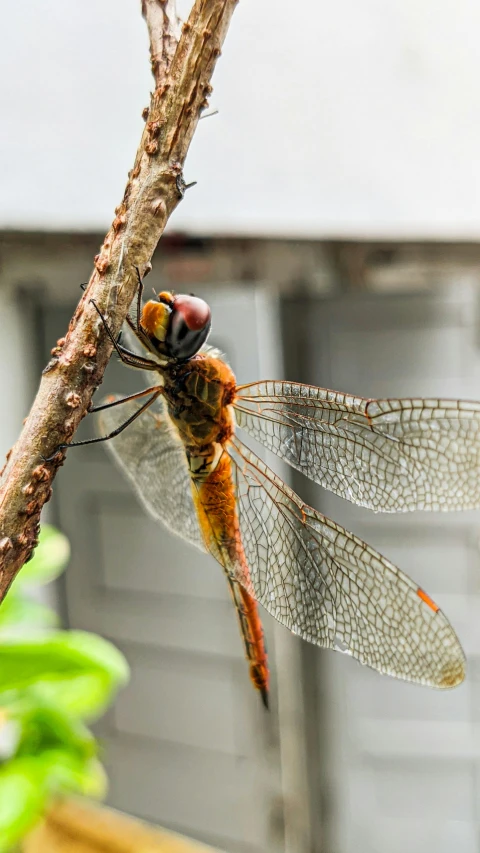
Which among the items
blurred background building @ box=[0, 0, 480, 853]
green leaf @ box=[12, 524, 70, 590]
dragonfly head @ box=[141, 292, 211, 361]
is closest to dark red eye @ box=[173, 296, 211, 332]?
dragonfly head @ box=[141, 292, 211, 361]

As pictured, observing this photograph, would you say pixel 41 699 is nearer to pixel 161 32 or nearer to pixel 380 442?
pixel 380 442

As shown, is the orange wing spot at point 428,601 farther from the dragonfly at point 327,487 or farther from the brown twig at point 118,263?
the brown twig at point 118,263

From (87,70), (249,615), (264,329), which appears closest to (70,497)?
(264,329)

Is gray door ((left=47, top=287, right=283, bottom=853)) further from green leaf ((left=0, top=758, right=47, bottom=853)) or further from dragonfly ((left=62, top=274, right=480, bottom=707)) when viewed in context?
dragonfly ((left=62, top=274, right=480, bottom=707))

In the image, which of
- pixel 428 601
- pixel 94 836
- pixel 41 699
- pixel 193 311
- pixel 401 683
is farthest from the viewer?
pixel 401 683

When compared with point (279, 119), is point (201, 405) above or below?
below

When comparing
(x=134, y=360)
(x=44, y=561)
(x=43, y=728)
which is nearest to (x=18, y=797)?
(x=43, y=728)
